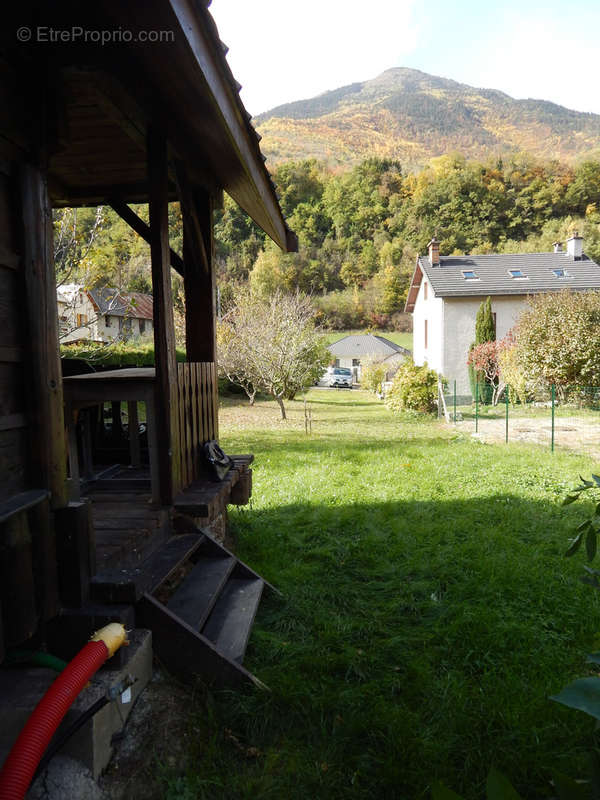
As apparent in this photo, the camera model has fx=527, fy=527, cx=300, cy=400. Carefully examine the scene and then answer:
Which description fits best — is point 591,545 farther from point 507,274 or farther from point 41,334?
point 507,274

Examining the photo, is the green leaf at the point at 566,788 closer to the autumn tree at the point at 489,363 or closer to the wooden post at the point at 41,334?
the wooden post at the point at 41,334

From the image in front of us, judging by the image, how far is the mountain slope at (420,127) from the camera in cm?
8144

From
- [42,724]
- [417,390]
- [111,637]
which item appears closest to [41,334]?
[111,637]

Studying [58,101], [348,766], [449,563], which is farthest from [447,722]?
[58,101]

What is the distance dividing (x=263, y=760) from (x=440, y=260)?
25.0 m

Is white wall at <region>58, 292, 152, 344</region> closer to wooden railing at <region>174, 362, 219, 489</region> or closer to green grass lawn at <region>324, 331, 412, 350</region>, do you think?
wooden railing at <region>174, 362, 219, 489</region>

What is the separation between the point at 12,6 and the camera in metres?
1.91

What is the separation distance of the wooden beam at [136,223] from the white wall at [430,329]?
55.8 feet

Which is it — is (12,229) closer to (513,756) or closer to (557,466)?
(513,756)

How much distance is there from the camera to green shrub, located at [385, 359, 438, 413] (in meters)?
16.7

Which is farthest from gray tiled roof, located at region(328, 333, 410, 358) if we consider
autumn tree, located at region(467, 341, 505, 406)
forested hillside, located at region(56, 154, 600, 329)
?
autumn tree, located at region(467, 341, 505, 406)

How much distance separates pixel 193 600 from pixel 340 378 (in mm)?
34827

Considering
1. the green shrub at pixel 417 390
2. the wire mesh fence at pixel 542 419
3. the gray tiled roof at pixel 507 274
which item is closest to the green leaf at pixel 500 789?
the wire mesh fence at pixel 542 419

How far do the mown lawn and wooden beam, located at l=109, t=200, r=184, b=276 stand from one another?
2404 millimetres
